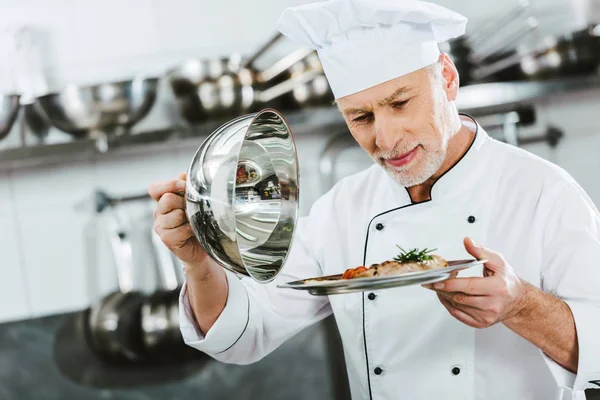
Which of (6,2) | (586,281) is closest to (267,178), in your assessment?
(586,281)

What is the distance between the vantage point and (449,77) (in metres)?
1.70

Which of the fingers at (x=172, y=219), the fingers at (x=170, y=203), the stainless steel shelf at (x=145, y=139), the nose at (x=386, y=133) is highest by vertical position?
the stainless steel shelf at (x=145, y=139)

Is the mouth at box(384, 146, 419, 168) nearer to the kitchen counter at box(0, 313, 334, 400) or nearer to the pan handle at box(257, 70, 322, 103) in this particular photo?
the pan handle at box(257, 70, 322, 103)

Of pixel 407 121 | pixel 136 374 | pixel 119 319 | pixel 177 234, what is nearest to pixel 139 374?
pixel 136 374

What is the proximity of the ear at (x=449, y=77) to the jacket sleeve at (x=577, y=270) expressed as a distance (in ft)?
1.02

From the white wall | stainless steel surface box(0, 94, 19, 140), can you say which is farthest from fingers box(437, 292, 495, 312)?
stainless steel surface box(0, 94, 19, 140)

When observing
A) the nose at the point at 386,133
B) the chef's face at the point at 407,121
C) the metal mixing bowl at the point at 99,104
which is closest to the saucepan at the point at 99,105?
the metal mixing bowl at the point at 99,104

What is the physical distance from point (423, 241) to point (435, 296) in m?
0.13

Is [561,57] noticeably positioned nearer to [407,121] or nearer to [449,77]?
[449,77]

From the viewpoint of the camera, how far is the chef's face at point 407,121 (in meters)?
1.59

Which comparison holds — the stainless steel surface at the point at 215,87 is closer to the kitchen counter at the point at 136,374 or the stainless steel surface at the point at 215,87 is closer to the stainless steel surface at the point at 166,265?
the stainless steel surface at the point at 166,265

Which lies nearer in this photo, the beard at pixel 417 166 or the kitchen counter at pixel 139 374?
the beard at pixel 417 166

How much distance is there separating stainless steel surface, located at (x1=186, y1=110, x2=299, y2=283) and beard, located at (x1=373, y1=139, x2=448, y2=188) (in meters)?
0.21

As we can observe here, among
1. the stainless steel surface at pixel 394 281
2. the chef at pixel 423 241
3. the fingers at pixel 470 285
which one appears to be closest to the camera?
the stainless steel surface at pixel 394 281
